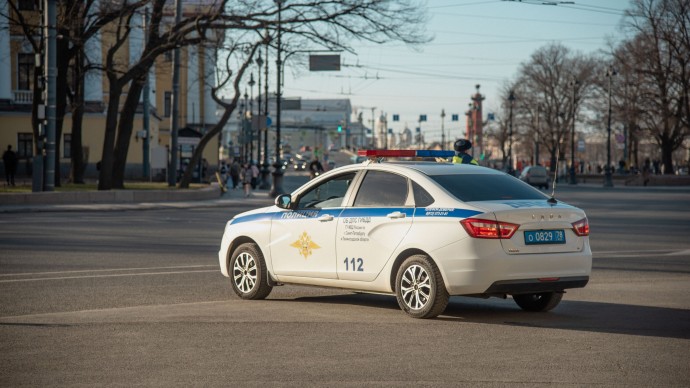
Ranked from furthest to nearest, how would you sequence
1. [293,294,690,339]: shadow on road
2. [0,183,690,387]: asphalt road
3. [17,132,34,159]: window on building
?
1. [17,132,34,159]: window on building
2. [293,294,690,339]: shadow on road
3. [0,183,690,387]: asphalt road

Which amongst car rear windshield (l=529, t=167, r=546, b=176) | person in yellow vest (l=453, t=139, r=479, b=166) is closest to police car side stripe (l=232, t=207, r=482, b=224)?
person in yellow vest (l=453, t=139, r=479, b=166)

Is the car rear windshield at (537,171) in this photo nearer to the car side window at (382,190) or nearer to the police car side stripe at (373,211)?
the car side window at (382,190)

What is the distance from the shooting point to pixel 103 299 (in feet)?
39.2

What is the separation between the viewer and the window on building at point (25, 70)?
2505 inches

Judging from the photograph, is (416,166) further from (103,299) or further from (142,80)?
(142,80)

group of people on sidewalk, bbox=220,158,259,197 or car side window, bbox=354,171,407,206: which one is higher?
car side window, bbox=354,171,407,206

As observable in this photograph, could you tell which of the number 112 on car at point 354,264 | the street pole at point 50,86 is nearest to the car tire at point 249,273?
the number 112 on car at point 354,264

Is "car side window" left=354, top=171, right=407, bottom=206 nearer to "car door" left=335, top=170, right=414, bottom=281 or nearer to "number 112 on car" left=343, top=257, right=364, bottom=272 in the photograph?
"car door" left=335, top=170, right=414, bottom=281

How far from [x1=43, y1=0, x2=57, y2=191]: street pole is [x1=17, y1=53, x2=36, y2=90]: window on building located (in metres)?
28.0

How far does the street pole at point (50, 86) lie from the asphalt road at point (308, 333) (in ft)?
68.8

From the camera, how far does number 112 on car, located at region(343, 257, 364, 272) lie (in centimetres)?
1105

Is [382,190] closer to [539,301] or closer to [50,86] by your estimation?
[539,301]

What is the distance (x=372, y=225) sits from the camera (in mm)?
10953

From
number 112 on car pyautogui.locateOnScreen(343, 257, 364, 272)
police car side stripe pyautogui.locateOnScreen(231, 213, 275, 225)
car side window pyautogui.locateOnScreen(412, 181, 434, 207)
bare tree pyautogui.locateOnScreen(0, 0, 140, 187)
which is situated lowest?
number 112 on car pyautogui.locateOnScreen(343, 257, 364, 272)
